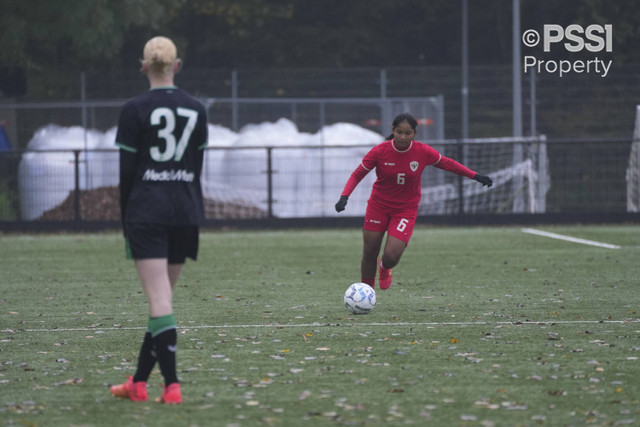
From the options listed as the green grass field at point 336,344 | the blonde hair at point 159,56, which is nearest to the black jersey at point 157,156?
the blonde hair at point 159,56

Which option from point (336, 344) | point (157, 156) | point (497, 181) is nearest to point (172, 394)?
point (157, 156)

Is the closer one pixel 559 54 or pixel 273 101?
pixel 273 101

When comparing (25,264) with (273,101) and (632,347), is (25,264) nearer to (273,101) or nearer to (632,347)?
(632,347)

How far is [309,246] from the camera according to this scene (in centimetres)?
1806

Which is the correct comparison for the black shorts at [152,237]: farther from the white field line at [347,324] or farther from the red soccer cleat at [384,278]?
the red soccer cleat at [384,278]

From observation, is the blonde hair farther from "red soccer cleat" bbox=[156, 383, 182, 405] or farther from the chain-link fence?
the chain-link fence

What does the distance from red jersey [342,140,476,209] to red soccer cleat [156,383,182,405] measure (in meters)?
4.44

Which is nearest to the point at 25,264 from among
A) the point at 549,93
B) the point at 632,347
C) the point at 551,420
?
the point at 632,347

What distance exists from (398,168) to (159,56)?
4724 millimetres

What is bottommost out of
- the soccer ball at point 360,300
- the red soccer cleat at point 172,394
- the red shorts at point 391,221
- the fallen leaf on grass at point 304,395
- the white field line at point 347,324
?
the fallen leaf on grass at point 304,395

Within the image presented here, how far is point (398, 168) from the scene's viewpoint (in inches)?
401

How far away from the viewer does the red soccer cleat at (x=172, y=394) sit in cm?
584

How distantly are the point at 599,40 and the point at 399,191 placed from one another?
25.2 metres

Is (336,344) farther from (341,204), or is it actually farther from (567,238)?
(567,238)
